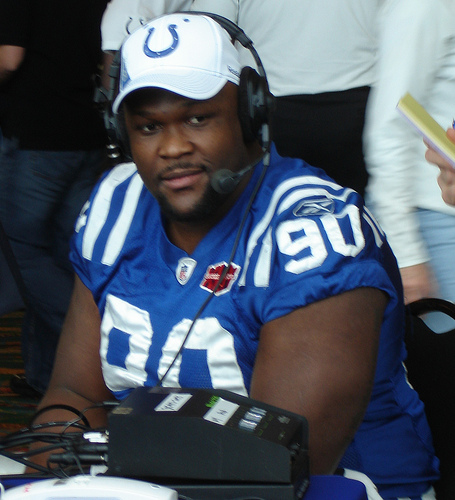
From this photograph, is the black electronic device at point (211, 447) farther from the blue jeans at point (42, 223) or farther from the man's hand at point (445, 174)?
the blue jeans at point (42, 223)

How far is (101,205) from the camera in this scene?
5.87 ft

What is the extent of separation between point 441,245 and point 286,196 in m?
0.49

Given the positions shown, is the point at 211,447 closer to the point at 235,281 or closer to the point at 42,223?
the point at 235,281

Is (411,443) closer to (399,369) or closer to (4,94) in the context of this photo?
(399,369)

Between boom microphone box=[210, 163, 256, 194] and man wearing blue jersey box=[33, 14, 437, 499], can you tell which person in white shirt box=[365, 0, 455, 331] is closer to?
man wearing blue jersey box=[33, 14, 437, 499]

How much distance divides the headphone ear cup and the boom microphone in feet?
0.31

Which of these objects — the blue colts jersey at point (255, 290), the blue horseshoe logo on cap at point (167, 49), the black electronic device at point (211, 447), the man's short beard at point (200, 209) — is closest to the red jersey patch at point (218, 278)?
the blue colts jersey at point (255, 290)

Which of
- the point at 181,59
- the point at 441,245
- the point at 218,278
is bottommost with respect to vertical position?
the point at 441,245

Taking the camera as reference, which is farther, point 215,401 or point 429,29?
point 429,29

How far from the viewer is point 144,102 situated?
5.14 ft

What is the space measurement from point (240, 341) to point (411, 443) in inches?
14.1

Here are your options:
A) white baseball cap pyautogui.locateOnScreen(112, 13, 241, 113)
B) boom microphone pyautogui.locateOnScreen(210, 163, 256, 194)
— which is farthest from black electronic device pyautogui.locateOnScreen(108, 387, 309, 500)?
white baseball cap pyautogui.locateOnScreen(112, 13, 241, 113)

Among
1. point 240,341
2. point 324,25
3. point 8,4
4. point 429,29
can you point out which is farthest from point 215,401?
point 8,4

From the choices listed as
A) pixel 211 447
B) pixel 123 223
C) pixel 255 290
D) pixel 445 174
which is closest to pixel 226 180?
pixel 255 290
